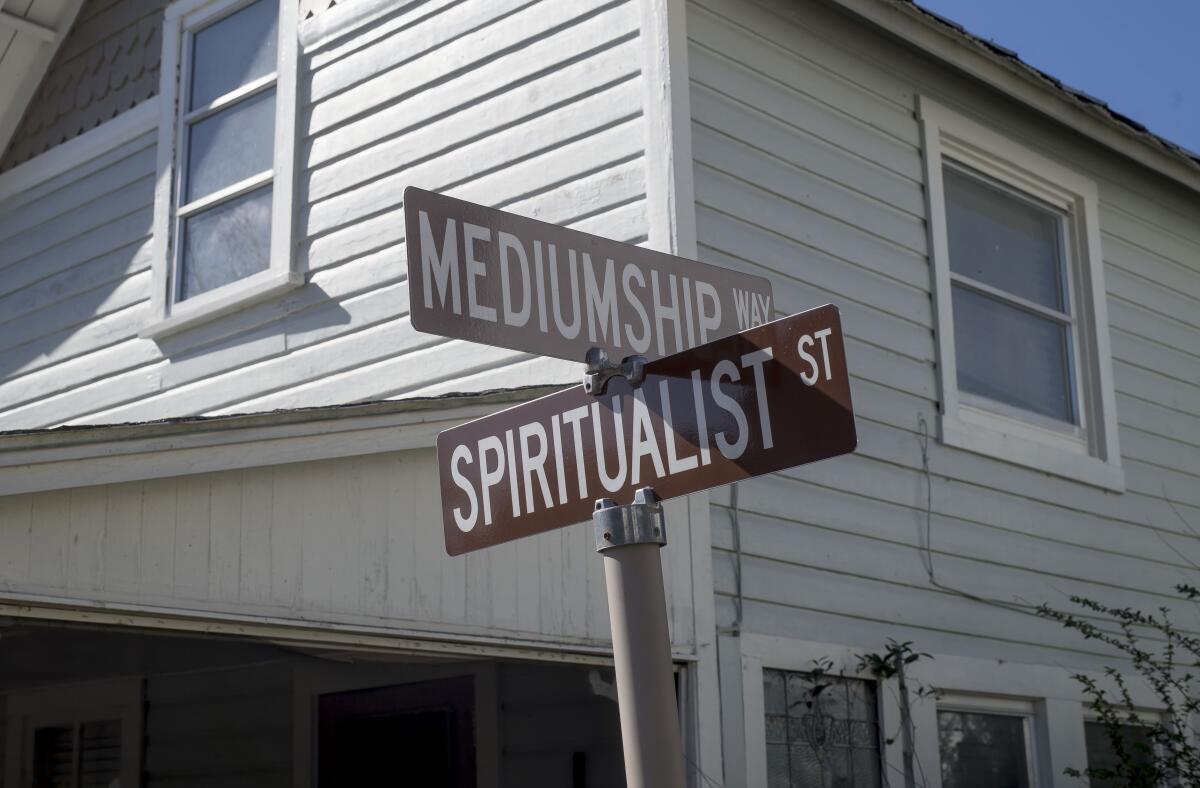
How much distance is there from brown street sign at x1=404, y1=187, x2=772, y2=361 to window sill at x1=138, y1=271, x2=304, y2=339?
443 centimetres

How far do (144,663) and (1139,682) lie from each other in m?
5.13

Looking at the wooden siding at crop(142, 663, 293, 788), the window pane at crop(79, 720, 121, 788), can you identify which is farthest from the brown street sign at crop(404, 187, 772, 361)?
the window pane at crop(79, 720, 121, 788)

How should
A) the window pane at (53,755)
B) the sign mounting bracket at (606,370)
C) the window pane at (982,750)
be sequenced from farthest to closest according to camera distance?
the window pane at (53,755) → the window pane at (982,750) → the sign mounting bracket at (606,370)

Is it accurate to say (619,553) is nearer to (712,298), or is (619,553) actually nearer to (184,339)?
(712,298)

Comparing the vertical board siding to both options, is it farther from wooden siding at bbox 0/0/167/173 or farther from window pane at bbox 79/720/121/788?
window pane at bbox 79/720/121/788

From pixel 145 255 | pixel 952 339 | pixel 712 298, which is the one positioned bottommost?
pixel 712 298

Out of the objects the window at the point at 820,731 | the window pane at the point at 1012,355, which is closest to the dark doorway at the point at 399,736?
the window at the point at 820,731

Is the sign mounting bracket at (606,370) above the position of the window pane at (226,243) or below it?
below

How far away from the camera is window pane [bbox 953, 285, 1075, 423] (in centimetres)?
738

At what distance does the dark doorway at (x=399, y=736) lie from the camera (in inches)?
267

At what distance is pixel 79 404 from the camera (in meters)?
8.28

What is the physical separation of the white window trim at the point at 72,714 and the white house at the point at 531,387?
0.08 feet

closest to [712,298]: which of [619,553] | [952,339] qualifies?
[619,553]

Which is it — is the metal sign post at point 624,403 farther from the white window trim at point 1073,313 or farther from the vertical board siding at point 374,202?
the white window trim at point 1073,313
